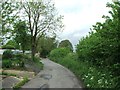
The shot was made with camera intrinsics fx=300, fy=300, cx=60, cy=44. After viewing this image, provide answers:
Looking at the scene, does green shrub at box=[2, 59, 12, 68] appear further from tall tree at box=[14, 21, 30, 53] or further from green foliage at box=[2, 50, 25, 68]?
tall tree at box=[14, 21, 30, 53]

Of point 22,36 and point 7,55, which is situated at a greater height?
Result: point 22,36

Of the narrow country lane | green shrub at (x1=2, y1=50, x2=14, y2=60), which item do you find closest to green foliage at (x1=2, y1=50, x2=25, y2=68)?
green shrub at (x1=2, y1=50, x2=14, y2=60)

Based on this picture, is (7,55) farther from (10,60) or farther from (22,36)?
(22,36)

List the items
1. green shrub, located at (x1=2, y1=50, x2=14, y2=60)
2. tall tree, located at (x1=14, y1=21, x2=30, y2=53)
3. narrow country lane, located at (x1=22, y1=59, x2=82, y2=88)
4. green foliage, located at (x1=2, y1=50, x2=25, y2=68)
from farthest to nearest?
1. tall tree, located at (x1=14, y1=21, x2=30, y2=53)
2. green shrub, located at (x1=2, y1=50, x2=14, y2=60)
3. green foliage, located at (x1=2, y1=50, x2=25, y2=68)
4. narrow country lane, located at (x1=22, y1=59, x2=82, y2=88)

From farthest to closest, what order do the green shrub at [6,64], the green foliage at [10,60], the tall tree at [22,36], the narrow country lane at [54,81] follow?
the tall tree at [22,36]
the green foliage at [10,60]
the green shrub at [6,64]
the narrow country lane at [54,81]

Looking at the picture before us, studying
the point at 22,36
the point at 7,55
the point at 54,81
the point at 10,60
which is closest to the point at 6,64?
the point at 10,60

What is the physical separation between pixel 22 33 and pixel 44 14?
791 cm

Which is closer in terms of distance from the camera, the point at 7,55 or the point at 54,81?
the point at 54,81

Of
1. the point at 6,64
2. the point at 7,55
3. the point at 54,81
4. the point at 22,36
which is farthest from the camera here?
the point at 22,36

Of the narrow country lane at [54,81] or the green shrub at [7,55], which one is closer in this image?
the narrow country lane at [54,81]

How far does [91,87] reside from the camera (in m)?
15.6

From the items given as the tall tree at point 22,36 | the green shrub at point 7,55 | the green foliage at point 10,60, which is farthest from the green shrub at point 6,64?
the tall tree at point 22,36

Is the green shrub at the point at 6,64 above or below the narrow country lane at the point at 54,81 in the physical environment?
above

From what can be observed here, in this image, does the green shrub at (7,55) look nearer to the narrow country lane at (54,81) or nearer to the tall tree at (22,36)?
the tall tree at (22,36)
